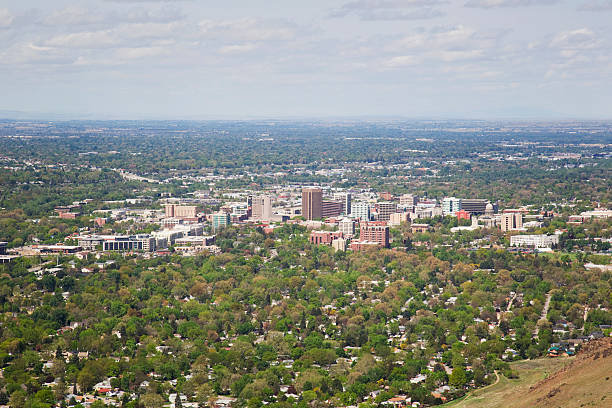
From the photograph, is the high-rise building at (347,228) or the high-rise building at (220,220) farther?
the high-rise building at (220,220)

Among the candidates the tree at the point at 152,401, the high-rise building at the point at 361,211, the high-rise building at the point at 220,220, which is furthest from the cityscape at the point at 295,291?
the high-rise building at the point at 220,220

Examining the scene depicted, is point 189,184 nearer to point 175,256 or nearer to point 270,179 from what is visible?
point 270,179

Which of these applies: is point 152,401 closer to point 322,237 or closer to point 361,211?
point 322,237

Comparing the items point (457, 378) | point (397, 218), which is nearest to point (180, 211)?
point (397, 218)

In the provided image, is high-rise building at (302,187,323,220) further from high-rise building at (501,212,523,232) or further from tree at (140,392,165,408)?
tree at (140,392,165,408)

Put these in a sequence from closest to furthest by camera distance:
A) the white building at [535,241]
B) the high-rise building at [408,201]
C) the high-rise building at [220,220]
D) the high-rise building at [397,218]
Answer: the white building at [535,241]
the high-rise building at [220,220]
the high-rise building at [397,218]
the high-rise building at [408,201]

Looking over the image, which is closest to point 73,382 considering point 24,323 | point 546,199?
point 24,323

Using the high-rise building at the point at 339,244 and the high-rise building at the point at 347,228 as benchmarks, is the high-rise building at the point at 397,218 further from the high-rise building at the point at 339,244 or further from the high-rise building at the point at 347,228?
the high-rise building at the point at 339,244

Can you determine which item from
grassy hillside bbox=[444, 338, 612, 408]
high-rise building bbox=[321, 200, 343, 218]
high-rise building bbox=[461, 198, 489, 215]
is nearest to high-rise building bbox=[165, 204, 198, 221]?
high-rise building bbox=[321, 200, 343, 218]
